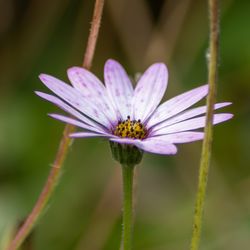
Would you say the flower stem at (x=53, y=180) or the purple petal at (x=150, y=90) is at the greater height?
the purple petal at (x=150, y=90)

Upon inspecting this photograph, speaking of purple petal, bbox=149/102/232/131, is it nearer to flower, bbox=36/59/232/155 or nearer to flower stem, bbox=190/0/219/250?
flower, bbox=36/59/232/155

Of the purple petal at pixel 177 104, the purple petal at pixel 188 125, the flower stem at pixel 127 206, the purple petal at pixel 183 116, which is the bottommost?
the flower stem at pixel 127 206

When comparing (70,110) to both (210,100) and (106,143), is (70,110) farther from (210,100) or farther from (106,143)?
(106,143)

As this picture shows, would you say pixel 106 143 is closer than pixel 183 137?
No

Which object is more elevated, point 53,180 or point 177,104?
point 177,104

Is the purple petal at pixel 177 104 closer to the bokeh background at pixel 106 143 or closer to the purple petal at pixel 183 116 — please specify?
the purple petal at pixel 183 116

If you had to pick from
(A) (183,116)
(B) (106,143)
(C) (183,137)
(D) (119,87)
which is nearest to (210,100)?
(C) (183,137)

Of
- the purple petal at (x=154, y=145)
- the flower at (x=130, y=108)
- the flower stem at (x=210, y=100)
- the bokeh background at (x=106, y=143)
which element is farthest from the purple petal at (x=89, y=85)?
the bokeh background at (x=106, y=143)

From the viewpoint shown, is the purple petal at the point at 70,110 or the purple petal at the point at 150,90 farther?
the purple petal at the point at 150,90
